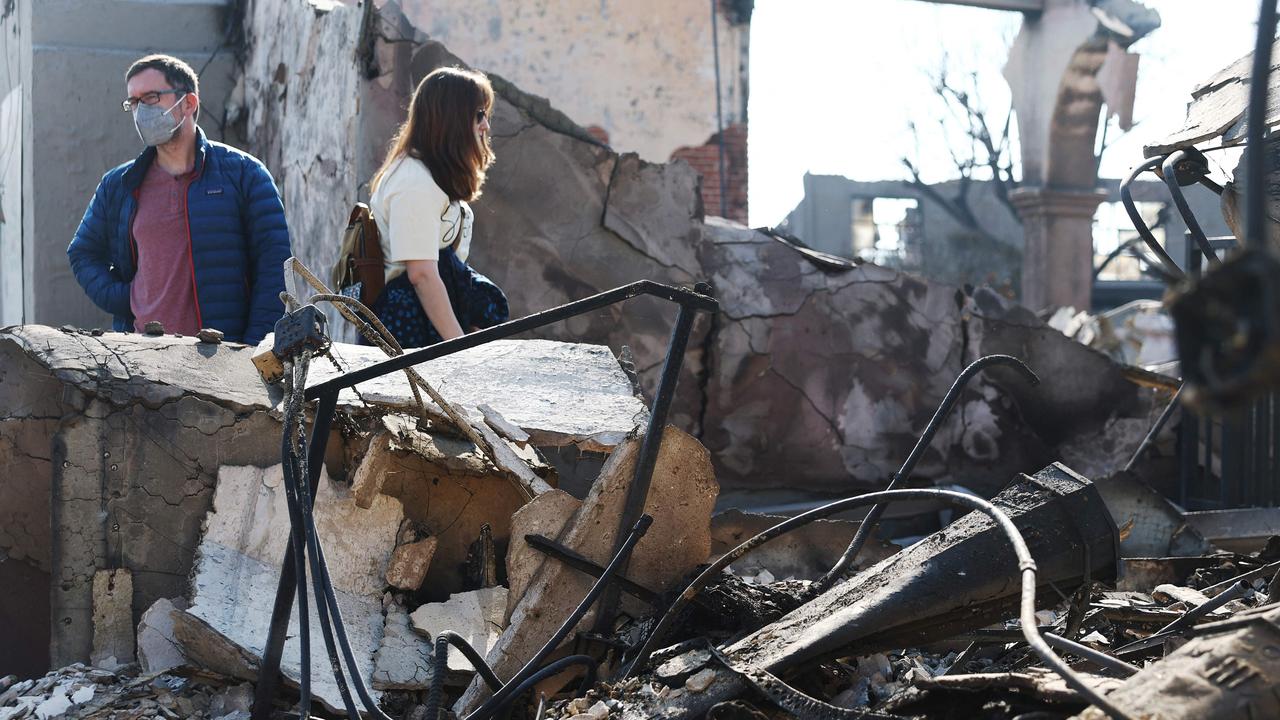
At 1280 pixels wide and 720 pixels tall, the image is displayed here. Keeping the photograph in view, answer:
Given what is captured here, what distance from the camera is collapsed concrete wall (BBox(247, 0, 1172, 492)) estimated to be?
560 cm

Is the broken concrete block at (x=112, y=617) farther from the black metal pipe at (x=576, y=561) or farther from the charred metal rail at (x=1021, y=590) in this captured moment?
the charred metal rail at (x=1021, y=590)

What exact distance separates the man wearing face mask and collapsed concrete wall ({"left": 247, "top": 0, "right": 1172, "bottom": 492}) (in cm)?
158

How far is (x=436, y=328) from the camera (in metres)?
3.44

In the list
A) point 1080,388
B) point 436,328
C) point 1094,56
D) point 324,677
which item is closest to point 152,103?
point 436,328

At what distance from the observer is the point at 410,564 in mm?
2885

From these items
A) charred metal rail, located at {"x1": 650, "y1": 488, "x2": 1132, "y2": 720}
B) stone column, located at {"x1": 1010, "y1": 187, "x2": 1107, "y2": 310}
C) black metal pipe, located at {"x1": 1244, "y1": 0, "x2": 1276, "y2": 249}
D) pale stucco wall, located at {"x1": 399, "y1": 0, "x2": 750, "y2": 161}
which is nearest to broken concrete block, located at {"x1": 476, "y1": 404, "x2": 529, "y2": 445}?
charred metal rail, located at {"x1": 650, "y1": 488, "x2": 1132, "y2": 720}

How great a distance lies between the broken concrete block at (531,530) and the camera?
8.43 ft

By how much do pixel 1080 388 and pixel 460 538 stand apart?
4310mm

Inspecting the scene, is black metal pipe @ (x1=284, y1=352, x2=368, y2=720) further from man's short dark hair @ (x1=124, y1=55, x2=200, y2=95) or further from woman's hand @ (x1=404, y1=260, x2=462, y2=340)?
man's short dark hair @ (x1=124, y1=55, x2=200, y2=95)

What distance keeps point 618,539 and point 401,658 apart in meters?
0.56

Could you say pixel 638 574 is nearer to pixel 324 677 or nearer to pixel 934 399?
pixel 324 677

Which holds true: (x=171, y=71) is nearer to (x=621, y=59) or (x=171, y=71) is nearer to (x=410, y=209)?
(x=410, y=209)

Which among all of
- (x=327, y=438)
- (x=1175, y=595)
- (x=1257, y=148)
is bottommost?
(x=1175, y=595)

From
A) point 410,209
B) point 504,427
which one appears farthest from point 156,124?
point 504,427
